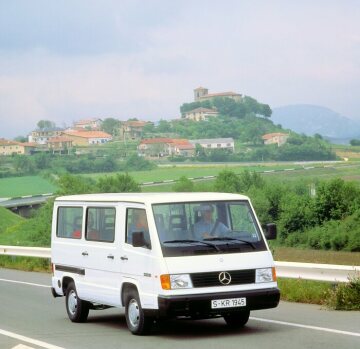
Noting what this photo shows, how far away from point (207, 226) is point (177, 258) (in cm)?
76

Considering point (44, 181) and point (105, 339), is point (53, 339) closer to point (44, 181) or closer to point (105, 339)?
point (105, 339)

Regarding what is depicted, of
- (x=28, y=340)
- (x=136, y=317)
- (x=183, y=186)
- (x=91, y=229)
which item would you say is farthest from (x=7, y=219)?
(x=136, y=317)

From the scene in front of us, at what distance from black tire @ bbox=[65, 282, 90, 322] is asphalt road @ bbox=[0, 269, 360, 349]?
0.46ft

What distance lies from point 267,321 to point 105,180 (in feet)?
410

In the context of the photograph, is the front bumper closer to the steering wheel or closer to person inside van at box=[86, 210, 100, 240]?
the steering wheel

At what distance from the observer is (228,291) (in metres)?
11.2

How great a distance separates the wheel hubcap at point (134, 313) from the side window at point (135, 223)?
775 mm

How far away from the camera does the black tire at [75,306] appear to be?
1366 cm

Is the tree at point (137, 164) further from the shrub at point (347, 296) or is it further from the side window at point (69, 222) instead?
the shrub at point (347, 296)

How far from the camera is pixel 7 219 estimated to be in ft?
417

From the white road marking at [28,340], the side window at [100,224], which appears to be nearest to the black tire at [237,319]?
the side window at [100,224]

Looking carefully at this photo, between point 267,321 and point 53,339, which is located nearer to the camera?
point 53,339

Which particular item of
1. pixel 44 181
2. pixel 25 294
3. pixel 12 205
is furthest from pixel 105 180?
pixel 25 294

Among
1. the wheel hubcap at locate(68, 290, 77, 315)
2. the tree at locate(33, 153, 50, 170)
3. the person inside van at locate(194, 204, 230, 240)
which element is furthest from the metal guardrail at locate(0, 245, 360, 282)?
the tree at locate(33, 153, 50, 170)
